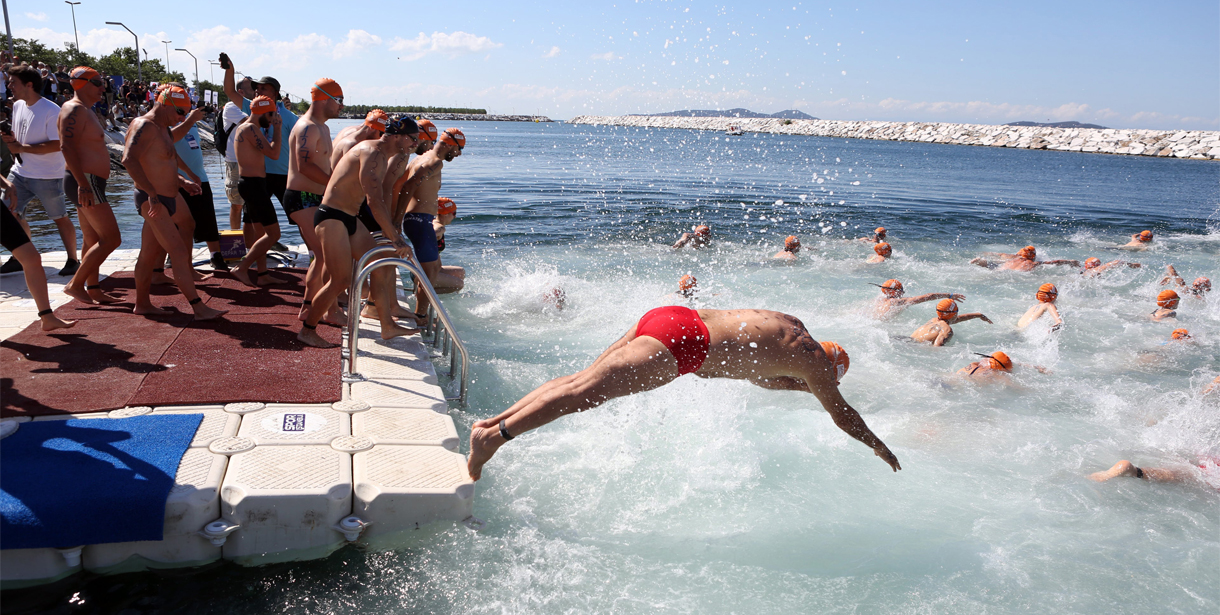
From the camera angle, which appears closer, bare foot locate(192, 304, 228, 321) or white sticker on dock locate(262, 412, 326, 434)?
white sticker on dock locate(262, 412, 326, 434)

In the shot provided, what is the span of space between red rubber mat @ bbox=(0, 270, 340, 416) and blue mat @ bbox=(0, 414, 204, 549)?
19.2 inches

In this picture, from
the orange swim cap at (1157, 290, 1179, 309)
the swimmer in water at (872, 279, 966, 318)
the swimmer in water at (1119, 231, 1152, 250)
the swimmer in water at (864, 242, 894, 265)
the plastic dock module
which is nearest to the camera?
the plastic dock module

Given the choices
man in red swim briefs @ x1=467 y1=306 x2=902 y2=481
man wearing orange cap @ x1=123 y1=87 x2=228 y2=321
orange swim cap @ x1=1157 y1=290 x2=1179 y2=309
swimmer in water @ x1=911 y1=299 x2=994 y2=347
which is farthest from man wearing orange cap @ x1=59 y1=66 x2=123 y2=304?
orange swim cap @ x1=1157 y1=290 x2=1179 y2=309

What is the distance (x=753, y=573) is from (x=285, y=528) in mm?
2518

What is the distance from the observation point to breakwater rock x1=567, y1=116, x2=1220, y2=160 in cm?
8319

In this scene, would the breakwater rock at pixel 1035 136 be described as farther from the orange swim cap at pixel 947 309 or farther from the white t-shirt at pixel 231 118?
the white t-shirt at pixel 231 118

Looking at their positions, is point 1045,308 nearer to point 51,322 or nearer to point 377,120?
point 377,120

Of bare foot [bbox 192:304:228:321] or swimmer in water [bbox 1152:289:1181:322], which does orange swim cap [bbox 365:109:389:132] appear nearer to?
bare foot [bbox 192:304:228:321]

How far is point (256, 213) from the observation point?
254 inches

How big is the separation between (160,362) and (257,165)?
258 cm

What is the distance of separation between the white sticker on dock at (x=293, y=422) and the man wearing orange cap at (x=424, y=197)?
108 inches

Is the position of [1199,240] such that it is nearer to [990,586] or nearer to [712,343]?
[990,586]

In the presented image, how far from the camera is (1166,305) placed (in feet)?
32.4

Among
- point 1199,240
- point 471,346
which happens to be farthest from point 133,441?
point 1199,240
